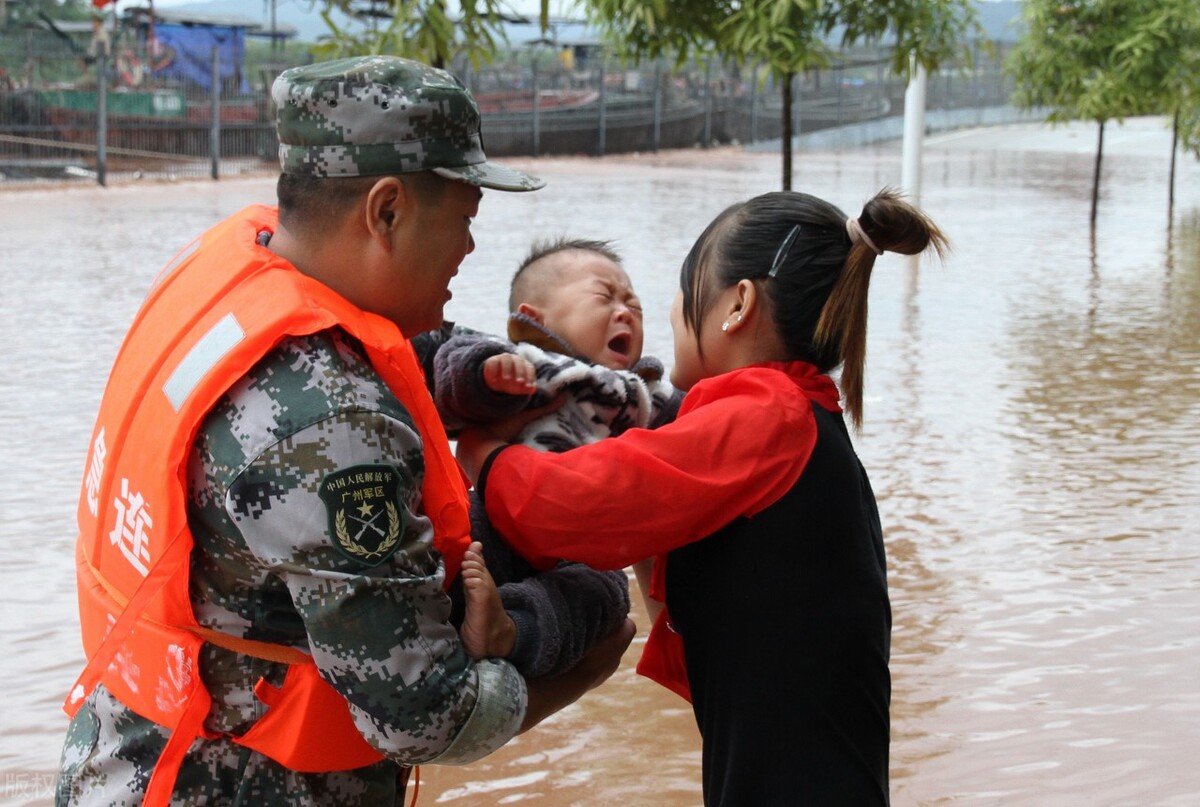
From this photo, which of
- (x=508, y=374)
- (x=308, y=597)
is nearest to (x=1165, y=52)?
(x=508, y=374)

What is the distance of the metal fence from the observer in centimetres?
2447

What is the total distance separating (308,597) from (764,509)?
2.50 feet

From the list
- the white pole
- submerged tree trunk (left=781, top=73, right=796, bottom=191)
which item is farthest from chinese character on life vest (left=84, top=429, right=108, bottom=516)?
the white pole

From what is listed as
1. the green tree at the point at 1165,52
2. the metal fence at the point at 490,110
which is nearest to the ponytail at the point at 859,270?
the metal fence at the point at 490,110

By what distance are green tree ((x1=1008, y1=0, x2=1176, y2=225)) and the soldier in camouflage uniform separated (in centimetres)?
1561

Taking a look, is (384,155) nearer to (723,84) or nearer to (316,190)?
(316,190)

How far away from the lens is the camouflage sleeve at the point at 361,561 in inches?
68.4

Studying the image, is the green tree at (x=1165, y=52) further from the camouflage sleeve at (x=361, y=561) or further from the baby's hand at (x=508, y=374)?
the camouflage sleeve at (x=361, y=561)

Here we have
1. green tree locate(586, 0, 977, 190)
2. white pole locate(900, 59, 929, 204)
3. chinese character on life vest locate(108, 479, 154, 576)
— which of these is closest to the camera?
chinese character on life vest locate(108, 479, 154, 576)

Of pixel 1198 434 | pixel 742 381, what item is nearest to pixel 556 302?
pixel 742 381

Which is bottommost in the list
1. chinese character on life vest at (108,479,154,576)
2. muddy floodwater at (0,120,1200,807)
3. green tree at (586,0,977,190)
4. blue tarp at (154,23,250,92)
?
muddy floodwater at (0,120,1200,807)

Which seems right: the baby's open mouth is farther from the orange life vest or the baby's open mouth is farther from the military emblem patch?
the military emblem patch

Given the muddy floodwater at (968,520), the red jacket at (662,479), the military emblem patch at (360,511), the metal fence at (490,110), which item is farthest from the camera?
the metal fence at (490,110)

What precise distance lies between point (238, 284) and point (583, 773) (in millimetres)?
2304
